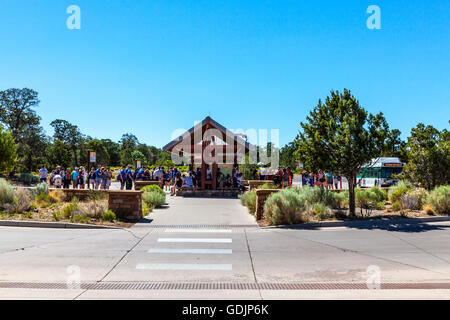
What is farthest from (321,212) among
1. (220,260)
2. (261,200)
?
(220,260)

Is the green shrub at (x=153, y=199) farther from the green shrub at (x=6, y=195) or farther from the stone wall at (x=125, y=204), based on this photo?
the green shrub at (x=6, y=195)

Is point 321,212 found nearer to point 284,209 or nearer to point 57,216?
point 284,209

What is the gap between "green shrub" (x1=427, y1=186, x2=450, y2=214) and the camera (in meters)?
12.9

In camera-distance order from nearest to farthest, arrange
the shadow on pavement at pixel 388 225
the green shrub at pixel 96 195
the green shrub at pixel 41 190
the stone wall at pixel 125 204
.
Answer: the shadow on pavement at pixel 388 225 < the stone wall at pixel 125 204 < the green shrub at pixel 96 195 < the green shrub at pixel 41 190

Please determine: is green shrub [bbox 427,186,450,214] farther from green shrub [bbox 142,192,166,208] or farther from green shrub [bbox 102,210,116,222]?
green shrub [bbox 102,210,116,222]

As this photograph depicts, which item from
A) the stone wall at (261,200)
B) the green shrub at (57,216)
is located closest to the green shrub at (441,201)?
the stone wall at (261,200)

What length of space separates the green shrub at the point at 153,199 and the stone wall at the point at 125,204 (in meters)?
3.02

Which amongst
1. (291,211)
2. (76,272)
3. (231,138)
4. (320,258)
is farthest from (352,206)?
(231,138)

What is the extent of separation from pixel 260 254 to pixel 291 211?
410 cm

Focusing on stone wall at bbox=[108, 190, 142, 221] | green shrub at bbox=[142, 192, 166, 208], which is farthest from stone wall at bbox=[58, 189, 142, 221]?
green shrub at bbox=[142, 192, 166, 208]

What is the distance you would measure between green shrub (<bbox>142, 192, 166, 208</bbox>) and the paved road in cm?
418

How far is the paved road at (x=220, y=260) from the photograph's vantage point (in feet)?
18.1

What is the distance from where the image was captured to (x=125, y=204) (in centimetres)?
1263

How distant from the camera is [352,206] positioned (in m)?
12.9
